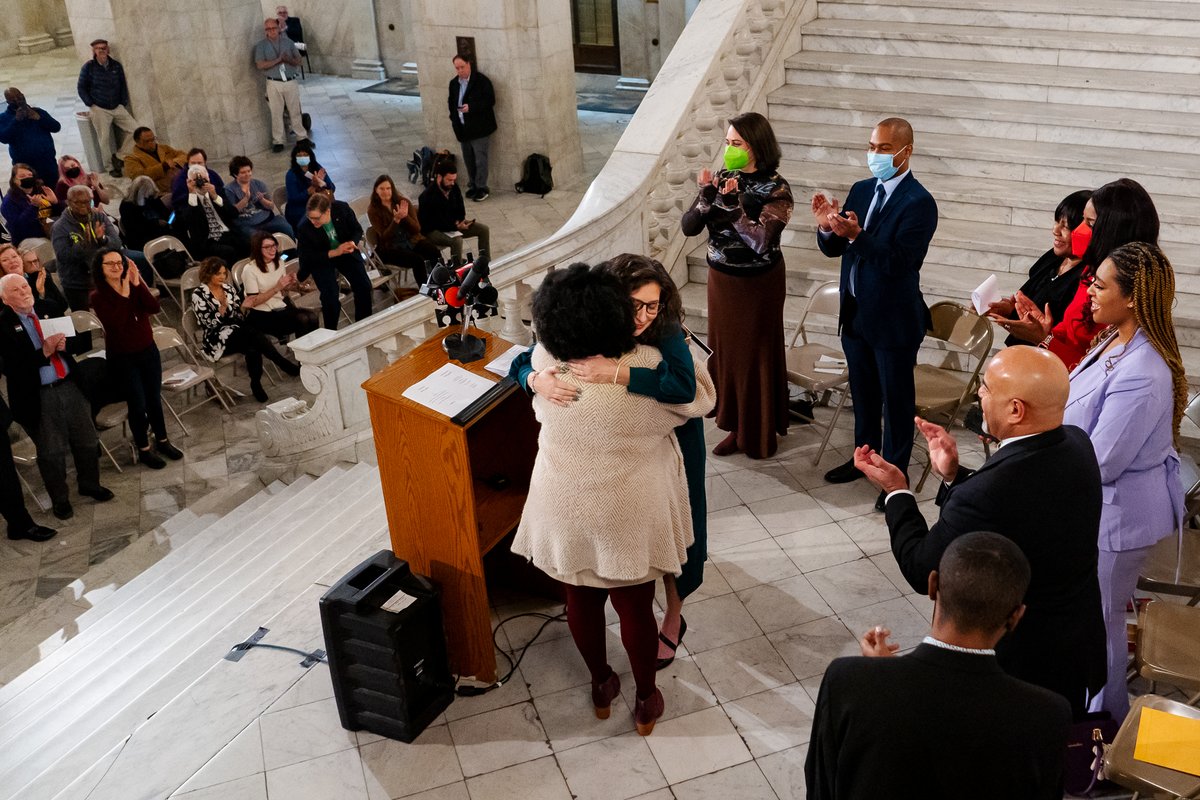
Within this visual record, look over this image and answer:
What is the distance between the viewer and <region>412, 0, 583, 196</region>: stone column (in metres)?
13.0

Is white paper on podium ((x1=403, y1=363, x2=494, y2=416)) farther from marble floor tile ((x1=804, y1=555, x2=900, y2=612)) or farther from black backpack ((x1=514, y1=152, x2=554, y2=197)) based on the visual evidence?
black backpack ((x1=514, y1=152, x2=554, y2=197))

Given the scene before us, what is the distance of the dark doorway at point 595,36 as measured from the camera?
709 inches

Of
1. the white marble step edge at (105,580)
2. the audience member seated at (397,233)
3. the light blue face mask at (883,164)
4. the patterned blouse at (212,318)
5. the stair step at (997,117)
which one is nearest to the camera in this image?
the light blue face mask at (883,164)

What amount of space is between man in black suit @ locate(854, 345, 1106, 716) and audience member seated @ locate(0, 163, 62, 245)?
29.5ft

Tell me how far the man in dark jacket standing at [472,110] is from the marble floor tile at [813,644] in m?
9.44

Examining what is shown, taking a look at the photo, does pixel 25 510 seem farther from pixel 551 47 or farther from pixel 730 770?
pixel 551 47

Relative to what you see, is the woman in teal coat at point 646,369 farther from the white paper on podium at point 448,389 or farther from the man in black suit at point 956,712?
the man in black suit at point 956,712

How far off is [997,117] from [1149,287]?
4172 millimetres

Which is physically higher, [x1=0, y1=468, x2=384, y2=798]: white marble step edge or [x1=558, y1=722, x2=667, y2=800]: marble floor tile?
[x1=558, y1=722, x2=667, y2=800]: marble floor tile

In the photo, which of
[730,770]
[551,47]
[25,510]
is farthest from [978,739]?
[551,47]

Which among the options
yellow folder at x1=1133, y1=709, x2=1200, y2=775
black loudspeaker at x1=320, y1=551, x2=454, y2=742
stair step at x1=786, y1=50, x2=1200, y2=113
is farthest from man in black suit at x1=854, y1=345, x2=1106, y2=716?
stair step at x1=786, y1=50, x2=1200, y2=113

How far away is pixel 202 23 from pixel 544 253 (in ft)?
34.5

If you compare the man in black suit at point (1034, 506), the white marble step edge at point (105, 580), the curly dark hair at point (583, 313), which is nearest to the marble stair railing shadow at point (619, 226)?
the white marble step edge at point (105, 580)

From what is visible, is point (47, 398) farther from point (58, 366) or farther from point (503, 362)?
point (503, 362)
